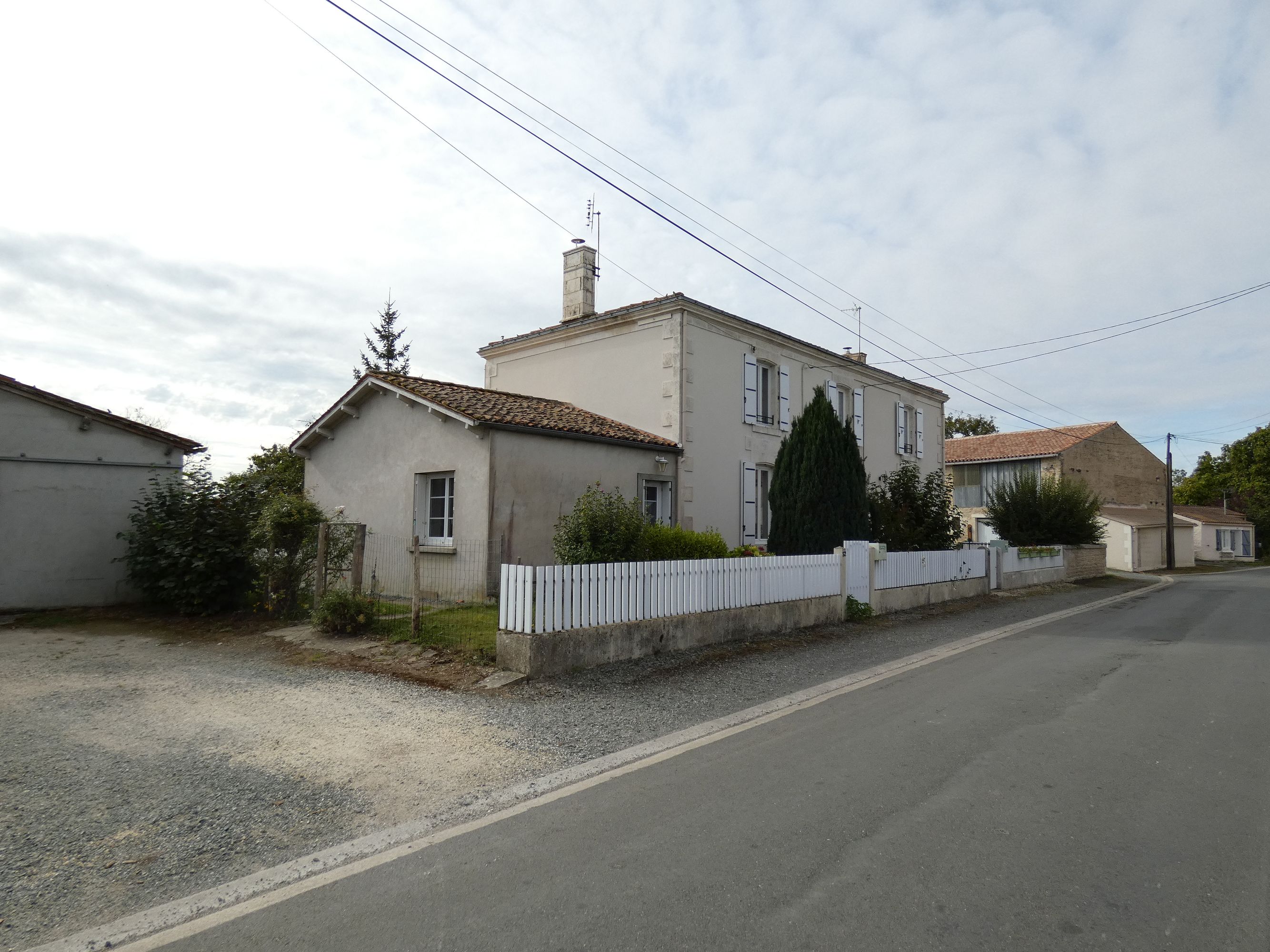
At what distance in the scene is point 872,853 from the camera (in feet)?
12.3

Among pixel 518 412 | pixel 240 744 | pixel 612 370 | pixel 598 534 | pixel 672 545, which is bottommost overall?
pixel 240 744

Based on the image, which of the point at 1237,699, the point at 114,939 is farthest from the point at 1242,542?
the point at 114,939

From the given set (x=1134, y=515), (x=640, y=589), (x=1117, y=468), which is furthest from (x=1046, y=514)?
(x=640, y=589)

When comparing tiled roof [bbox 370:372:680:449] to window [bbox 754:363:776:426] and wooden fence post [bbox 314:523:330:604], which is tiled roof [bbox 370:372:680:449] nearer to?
wooden fence post [bbox 314:523:330:604]

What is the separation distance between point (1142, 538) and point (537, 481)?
35.8 m

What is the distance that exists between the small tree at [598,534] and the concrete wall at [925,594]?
18.8 feet

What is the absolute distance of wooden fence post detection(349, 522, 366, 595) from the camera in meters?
10.2

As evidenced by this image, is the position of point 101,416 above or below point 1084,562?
above

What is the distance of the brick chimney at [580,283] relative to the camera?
764 inches

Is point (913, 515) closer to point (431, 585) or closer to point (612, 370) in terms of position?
point (612, 370)

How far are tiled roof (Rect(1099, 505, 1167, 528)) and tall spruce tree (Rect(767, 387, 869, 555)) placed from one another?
26292 mm

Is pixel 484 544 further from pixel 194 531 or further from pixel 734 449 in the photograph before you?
pixel 734 449

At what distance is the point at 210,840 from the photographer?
13.2 feet

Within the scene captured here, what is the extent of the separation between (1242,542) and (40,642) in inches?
2424
